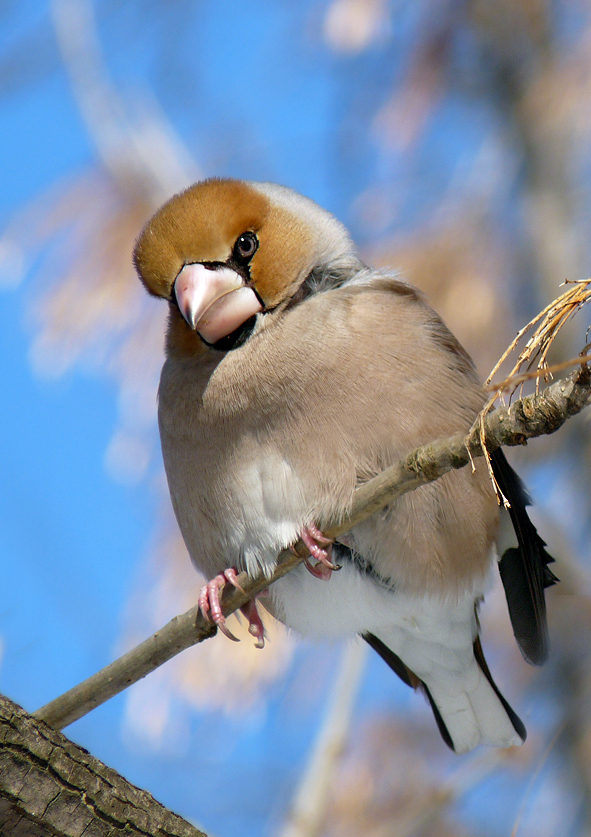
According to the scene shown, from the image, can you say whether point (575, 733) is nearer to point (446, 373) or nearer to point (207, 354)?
point (446, 373)

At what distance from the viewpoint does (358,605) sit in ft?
9.87

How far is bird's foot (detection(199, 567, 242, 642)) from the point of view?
2.42 metres

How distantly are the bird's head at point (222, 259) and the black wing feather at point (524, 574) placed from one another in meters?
0.93

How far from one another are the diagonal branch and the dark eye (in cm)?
99

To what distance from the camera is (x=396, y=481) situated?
196 cm

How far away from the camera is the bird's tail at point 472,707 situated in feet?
11.1

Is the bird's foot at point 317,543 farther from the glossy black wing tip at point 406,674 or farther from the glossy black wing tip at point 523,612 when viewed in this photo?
the glossy black wing tip at point 406,674

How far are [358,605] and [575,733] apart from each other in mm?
1646

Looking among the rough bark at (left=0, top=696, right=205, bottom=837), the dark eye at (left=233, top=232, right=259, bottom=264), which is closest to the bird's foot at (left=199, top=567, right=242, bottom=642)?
the rough bark at (left=0, top=696, right=205, bottom=837)

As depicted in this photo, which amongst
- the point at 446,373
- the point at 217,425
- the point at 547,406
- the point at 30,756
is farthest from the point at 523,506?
the point at 30,756

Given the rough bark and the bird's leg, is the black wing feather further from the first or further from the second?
the rough bark

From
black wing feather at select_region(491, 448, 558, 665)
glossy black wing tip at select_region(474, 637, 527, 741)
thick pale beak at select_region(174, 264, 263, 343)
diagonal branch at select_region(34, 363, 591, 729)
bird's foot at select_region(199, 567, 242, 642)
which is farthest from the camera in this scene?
glossy black wing tip at select_region(474, 637, 527, 741)

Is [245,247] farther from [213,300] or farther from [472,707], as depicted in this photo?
[472,707]

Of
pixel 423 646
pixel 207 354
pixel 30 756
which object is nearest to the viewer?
pixel 30 756
